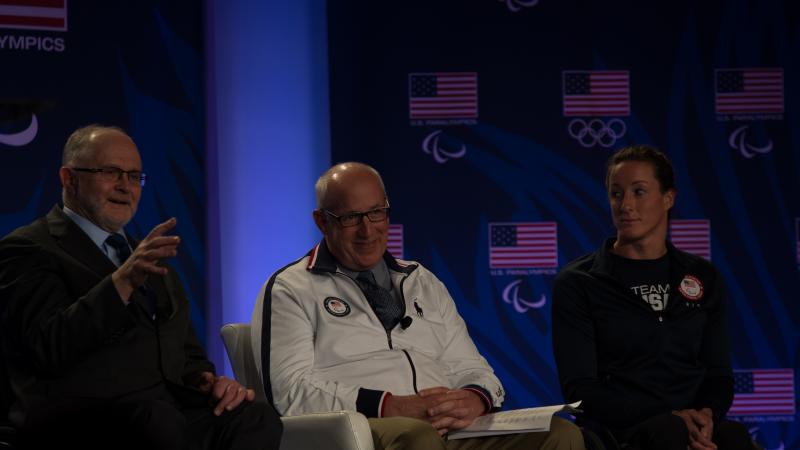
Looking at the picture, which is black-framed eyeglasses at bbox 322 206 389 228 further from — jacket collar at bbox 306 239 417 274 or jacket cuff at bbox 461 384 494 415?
jacket cuff at bbox 461 384 494 415

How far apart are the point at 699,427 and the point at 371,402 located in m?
1.16

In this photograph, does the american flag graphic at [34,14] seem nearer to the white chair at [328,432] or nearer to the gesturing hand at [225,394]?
the gesturing hand at [225,394]

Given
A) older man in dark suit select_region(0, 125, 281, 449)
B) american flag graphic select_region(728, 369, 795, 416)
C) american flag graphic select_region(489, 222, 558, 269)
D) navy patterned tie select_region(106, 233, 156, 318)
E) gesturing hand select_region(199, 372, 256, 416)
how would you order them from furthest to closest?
american flag graphic select_region(489, 222, 558, 269)
american flag graphic select_region(728, 369, 795, 416)
navy patterned tie select_region(106, 233, 156, 318)
gesturing hand select_region(199, 372, 256, 416)
older man in dark suit select_region(0, 125, 281, 449)

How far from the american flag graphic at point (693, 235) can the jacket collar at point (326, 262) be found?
2619 mm

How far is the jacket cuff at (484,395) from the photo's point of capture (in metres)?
3.44

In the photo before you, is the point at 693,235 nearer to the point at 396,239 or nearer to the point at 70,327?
the point at 396,239

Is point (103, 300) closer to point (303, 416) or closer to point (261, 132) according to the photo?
point (303, 416)

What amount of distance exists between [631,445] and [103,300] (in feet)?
5.97

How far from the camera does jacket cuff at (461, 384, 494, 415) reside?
135 inches

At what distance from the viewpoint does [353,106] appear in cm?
584

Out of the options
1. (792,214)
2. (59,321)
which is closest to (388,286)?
(59,321)

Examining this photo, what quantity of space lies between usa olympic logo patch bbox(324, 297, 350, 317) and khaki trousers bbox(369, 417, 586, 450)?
495mm

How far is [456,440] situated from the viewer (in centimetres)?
Result: 332

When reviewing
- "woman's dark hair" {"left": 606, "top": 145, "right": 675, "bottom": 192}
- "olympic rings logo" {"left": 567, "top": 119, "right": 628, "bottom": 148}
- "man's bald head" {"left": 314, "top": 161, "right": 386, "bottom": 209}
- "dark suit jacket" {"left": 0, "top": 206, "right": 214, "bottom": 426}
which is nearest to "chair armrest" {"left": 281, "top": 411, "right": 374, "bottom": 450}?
"dark suit jacket" {"left": 0, "top": 206, "right": 214, "bottom": 426}
